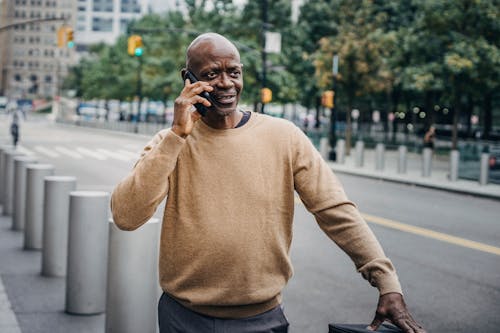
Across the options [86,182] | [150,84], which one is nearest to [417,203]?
[86,182]

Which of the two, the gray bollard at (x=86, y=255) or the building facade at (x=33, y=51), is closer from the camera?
the gray bollard at (x=86, y=255)

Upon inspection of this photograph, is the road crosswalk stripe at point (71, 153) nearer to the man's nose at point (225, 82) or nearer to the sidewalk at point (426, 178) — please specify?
the sidewalk at point (426, 178)

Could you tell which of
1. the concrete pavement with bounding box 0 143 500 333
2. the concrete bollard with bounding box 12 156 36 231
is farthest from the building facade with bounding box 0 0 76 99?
the concrete pavement with bounding box 0 143 500 333

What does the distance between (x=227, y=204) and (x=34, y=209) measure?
6.22 metres

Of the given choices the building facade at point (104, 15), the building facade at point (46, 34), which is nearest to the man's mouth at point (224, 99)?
the building facade at point (46, 34)

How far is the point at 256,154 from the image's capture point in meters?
2.50

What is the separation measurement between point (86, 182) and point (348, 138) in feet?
58.7

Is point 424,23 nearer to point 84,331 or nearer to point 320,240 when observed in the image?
point 320,240

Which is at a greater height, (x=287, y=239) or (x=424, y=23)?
(x=424, y=23)

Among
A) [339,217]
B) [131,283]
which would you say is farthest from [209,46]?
[131,283]

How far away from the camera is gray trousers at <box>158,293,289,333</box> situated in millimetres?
2541

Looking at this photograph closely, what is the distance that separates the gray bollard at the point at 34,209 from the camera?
821 cm

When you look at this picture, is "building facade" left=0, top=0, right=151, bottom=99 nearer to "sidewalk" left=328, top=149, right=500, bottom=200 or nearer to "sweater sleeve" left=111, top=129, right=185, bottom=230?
"sidewalk" left=328, top=149, right=500, bottom=200

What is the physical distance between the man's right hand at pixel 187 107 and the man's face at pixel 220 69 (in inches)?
3.1
